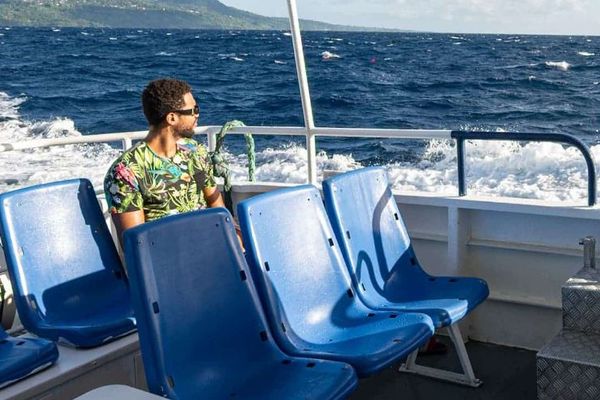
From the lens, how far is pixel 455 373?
9.63 feet

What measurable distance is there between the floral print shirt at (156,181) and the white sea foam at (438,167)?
572 centimetres

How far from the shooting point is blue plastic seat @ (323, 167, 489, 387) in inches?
109

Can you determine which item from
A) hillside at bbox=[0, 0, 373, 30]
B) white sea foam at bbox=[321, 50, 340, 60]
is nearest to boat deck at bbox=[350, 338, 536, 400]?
white sea foam at bbox=[321, 50, 340, 60]

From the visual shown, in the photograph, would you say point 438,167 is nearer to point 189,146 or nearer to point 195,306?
point 189,146

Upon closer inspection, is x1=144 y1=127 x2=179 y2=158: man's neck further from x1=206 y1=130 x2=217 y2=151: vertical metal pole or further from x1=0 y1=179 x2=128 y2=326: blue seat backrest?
x1=206 y1=130 x2=217 y2=151: vertical metal pole

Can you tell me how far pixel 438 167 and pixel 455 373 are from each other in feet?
33.9

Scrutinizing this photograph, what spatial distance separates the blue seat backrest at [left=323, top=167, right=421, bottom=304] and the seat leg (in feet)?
1.00

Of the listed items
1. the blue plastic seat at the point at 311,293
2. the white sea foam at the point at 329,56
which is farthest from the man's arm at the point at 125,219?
the white sea foam at the point at 329,56

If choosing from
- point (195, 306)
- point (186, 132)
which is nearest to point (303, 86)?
point (186, 132)

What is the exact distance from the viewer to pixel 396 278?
299 centimetres

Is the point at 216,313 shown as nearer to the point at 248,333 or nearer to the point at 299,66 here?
the point at 248,333

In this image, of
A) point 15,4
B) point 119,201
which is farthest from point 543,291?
point 15,4

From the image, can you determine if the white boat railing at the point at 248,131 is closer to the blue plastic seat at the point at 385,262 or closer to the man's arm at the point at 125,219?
the blue plastic seat at the point at 385,262

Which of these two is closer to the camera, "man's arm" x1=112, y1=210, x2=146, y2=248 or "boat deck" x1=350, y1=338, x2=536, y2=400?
"man's arm" x1=112, y1=210, x2=146, y2=248
